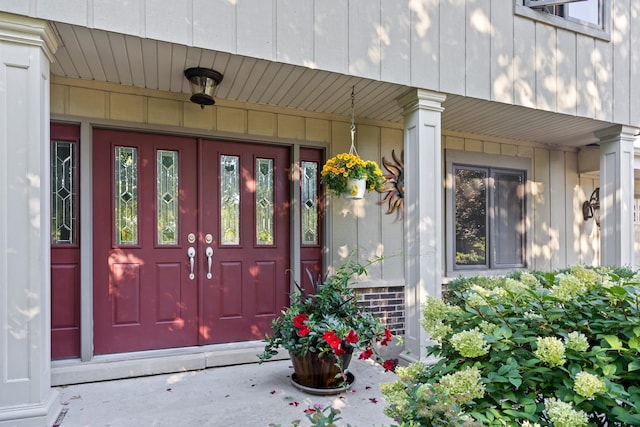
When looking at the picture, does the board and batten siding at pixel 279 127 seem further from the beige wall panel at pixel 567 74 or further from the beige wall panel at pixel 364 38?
the beige wall panel at pixel 567 74

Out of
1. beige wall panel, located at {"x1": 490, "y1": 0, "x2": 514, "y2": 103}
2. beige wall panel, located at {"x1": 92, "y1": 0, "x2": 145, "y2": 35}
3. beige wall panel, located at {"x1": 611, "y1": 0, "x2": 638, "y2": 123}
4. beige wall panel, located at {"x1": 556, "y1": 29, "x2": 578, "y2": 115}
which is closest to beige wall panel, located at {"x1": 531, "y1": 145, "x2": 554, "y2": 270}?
beige wall panel, located at {"x1": 611, "y1": 0, "x2": 638, "y2": 123}

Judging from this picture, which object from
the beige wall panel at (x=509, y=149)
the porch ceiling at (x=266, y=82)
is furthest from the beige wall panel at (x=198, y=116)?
the beige wall panel at (x=509, y=149)

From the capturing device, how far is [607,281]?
4.45ft

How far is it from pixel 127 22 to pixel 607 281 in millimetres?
2647

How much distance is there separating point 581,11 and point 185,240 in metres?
4.38

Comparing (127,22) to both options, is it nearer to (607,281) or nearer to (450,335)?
(450,335)

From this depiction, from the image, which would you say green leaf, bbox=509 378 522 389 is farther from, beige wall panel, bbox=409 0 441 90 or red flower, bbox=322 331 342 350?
beige wall panel, bbox=409 0 441 90

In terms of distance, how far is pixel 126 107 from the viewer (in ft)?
10.5

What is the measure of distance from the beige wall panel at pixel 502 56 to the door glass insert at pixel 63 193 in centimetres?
348

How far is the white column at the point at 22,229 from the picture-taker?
6.92 ft

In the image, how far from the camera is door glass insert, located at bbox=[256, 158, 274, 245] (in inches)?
146

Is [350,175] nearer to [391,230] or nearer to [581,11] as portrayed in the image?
[391,230]

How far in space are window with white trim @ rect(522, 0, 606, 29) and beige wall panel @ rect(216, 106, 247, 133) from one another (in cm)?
278

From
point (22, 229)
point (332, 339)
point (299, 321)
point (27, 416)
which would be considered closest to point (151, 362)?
point (27, 416)
